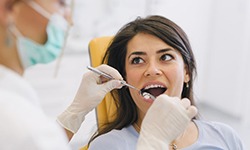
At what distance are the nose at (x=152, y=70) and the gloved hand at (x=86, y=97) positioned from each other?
0.36 ft

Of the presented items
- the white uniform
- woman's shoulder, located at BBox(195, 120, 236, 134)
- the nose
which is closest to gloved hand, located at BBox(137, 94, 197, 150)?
the nose

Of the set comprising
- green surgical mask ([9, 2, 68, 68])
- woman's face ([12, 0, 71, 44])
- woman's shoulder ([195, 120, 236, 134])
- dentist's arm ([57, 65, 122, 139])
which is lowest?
woman's shoulder ([195, 120, 236, 134])

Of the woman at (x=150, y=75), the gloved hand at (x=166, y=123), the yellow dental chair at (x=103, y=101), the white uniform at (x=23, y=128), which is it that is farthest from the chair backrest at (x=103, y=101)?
the white uniform at (x=23, y=128)

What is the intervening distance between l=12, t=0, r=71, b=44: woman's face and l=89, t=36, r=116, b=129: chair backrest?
2.58 feet

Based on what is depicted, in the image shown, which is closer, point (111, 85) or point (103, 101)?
point (111, 85)

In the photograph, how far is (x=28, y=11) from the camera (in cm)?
89

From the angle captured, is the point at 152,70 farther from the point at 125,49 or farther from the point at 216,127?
the point at 216,127

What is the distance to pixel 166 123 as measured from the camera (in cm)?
115

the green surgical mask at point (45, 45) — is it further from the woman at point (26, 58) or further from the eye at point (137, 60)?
the eye at point (137, 60)

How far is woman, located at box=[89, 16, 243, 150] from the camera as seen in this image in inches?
57.3

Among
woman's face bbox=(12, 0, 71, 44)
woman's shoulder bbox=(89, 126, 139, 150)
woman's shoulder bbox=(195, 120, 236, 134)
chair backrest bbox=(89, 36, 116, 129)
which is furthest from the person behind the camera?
chair backrest bbox=(89, 36, 116, 129)

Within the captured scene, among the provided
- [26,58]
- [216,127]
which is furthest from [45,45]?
[216,127]

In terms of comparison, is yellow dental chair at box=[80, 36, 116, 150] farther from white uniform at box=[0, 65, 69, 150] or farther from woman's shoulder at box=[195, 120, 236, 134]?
white uniform at box=[0, 65, 69, 150]

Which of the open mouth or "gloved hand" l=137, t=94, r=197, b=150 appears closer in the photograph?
"gloved hand" l=137, t=94, r=197, b=150
